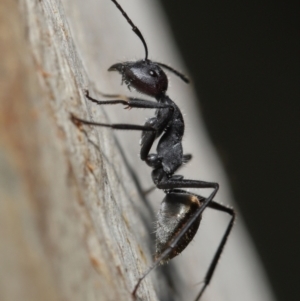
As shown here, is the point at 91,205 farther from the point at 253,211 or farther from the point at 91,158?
the point at 253,211

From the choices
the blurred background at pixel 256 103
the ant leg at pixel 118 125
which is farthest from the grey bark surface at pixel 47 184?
the blurred background at pixel 256 103

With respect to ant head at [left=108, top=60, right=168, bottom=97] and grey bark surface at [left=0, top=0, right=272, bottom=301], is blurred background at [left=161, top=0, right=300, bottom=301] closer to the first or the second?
ant head at [left=108, top=60, right=168, bottom=97]

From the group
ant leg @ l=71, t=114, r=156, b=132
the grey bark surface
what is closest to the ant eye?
ant leg @ l=71, t=114, r=156, b=132

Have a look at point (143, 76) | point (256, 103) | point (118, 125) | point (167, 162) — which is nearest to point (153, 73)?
point (143, 76)

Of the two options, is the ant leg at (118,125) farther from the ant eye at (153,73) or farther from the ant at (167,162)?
the ant eye at (153,73)

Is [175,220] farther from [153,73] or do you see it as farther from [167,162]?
[153,73]
